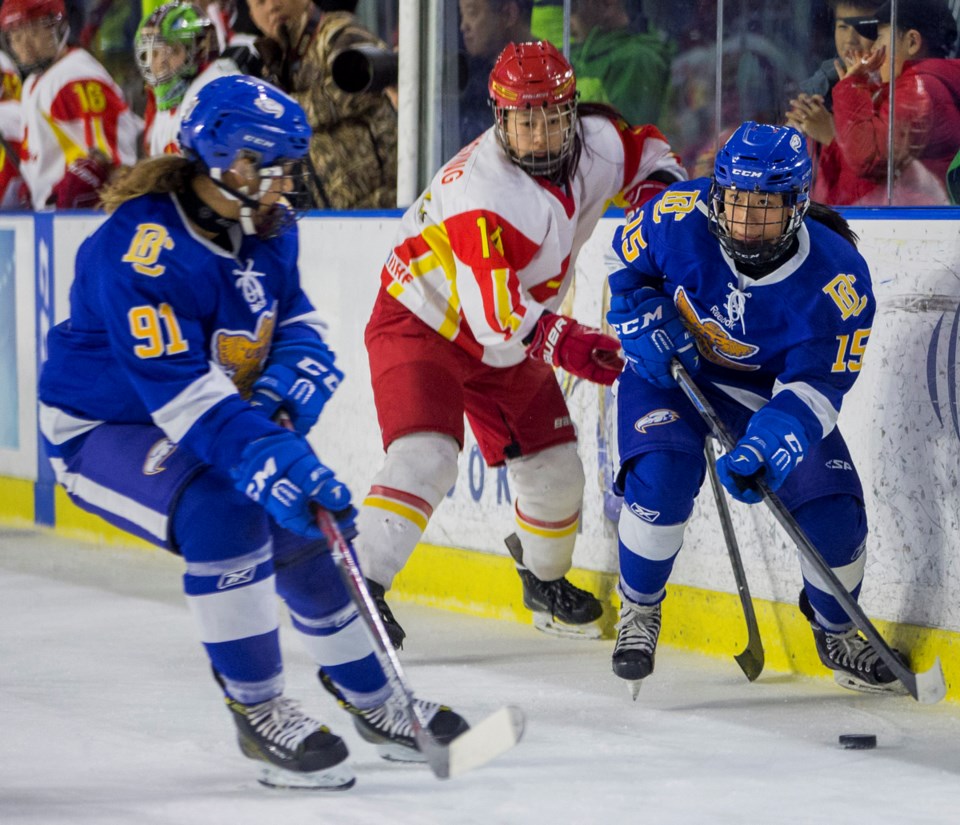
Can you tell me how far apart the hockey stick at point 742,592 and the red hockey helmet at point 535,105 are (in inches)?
26.7

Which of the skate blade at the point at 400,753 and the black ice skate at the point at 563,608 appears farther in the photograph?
the black ice skate at the point at 563,608

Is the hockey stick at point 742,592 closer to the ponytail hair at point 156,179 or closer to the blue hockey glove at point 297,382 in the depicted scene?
the blue hockey glove at point 297,382

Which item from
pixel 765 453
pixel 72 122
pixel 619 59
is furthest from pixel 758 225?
pixel 72 122

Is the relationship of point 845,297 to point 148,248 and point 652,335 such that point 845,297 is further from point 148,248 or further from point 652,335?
point 148,248

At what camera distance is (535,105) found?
134 inches

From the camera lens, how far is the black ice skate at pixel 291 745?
8.57ft

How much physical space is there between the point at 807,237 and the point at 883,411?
476mm

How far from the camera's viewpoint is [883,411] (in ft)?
11.1

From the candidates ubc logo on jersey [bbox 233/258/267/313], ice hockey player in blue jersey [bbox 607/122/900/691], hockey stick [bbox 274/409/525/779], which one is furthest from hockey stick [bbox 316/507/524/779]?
ice hockey player in blue jersey [bbox 607/122/900/691]

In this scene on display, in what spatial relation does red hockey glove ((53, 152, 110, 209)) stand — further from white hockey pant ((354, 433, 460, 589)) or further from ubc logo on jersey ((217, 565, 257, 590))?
ubc logo on jersey ((217, 565, 257, 590))

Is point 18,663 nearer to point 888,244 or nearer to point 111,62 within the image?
point 888,244

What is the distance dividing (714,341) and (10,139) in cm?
381

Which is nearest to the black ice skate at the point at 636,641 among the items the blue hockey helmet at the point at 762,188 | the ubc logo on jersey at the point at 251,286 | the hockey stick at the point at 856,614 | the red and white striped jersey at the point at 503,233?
the hockey stick at the point at 856,614

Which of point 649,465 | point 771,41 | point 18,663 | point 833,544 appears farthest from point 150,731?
point 771,41
